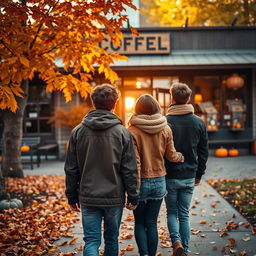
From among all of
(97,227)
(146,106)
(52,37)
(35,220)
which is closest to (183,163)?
(146,106)

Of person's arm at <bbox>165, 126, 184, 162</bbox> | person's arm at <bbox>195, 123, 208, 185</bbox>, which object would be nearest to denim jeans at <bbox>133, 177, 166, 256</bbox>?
person's arm at <bbox>165, 126, 184, 162</bbox>

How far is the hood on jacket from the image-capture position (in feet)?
9.42

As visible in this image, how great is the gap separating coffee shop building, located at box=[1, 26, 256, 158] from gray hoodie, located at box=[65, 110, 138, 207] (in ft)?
32.5

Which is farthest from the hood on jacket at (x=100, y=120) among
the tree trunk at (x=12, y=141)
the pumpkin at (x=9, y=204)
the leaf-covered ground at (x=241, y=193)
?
the tree trunk at (x=12, y=141)

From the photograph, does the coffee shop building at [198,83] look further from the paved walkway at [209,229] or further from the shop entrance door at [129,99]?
the paved walkway at [209,229]

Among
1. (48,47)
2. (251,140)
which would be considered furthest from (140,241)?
(251,140)

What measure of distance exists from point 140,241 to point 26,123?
11.3m

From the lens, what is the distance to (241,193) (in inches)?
276

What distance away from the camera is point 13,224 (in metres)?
5.09

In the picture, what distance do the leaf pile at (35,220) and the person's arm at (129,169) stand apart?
182 centimetres

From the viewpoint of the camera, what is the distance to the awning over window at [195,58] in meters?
12.1

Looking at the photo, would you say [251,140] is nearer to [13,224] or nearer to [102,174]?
[13,224]

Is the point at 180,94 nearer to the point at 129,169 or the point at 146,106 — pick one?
the point at 146,106

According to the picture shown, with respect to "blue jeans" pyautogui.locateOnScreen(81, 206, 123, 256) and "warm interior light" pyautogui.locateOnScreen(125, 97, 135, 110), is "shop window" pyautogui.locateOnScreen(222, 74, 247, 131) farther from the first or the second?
"blue jeans" pyautogui.locateOnScreen(81, 206, 123, 256)
